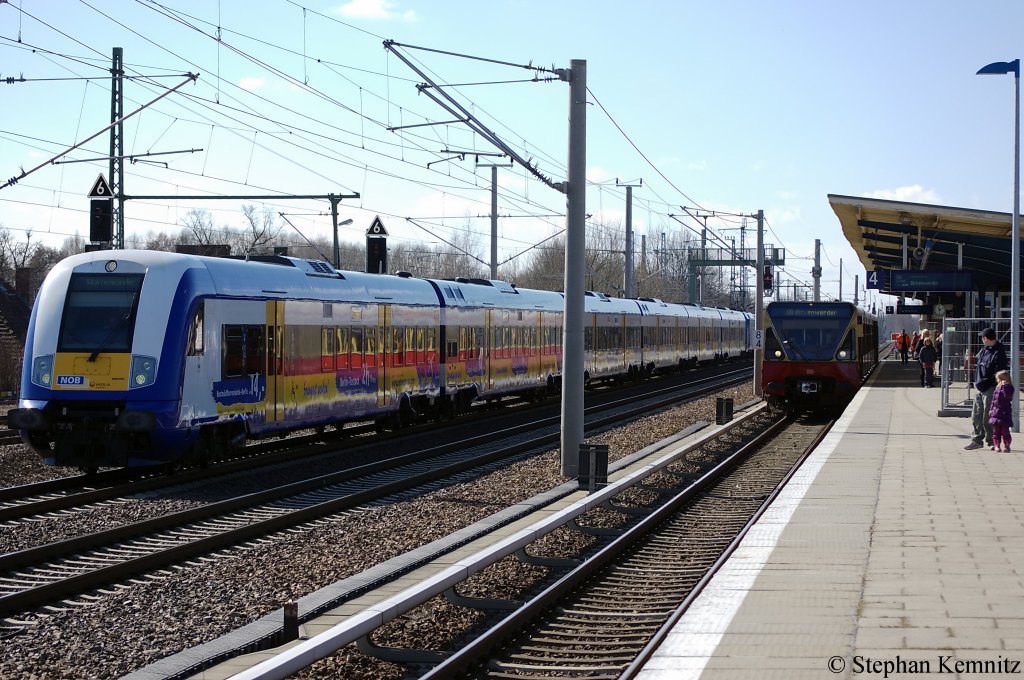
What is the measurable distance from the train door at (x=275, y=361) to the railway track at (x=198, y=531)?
190 cm

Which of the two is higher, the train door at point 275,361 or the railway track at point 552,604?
the train door at point 275,361

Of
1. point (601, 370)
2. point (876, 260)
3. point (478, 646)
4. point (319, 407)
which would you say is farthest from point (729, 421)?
point (876, 260)

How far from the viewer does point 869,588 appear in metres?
8.48

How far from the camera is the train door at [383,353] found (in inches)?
869

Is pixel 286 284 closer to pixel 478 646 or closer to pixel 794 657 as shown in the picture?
pixel 478 646

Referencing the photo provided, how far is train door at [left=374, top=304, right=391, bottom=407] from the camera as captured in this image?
2206cm

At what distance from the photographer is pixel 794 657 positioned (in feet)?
21.8

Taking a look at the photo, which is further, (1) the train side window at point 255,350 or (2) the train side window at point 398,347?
(2) the train side window at point 398,347

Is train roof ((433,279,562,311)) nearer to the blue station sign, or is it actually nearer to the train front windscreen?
the train front windscreen

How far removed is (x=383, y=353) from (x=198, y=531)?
10.2m

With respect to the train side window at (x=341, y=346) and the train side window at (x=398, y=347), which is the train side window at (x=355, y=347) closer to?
the train side window at (x=341, y=346)

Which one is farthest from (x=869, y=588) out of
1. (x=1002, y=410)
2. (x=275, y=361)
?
(x=275, y=361)

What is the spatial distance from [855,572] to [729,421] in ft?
52.9

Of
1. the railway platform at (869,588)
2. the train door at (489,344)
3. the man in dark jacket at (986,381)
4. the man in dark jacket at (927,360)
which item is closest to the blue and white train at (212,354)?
the train door at (489,344)
